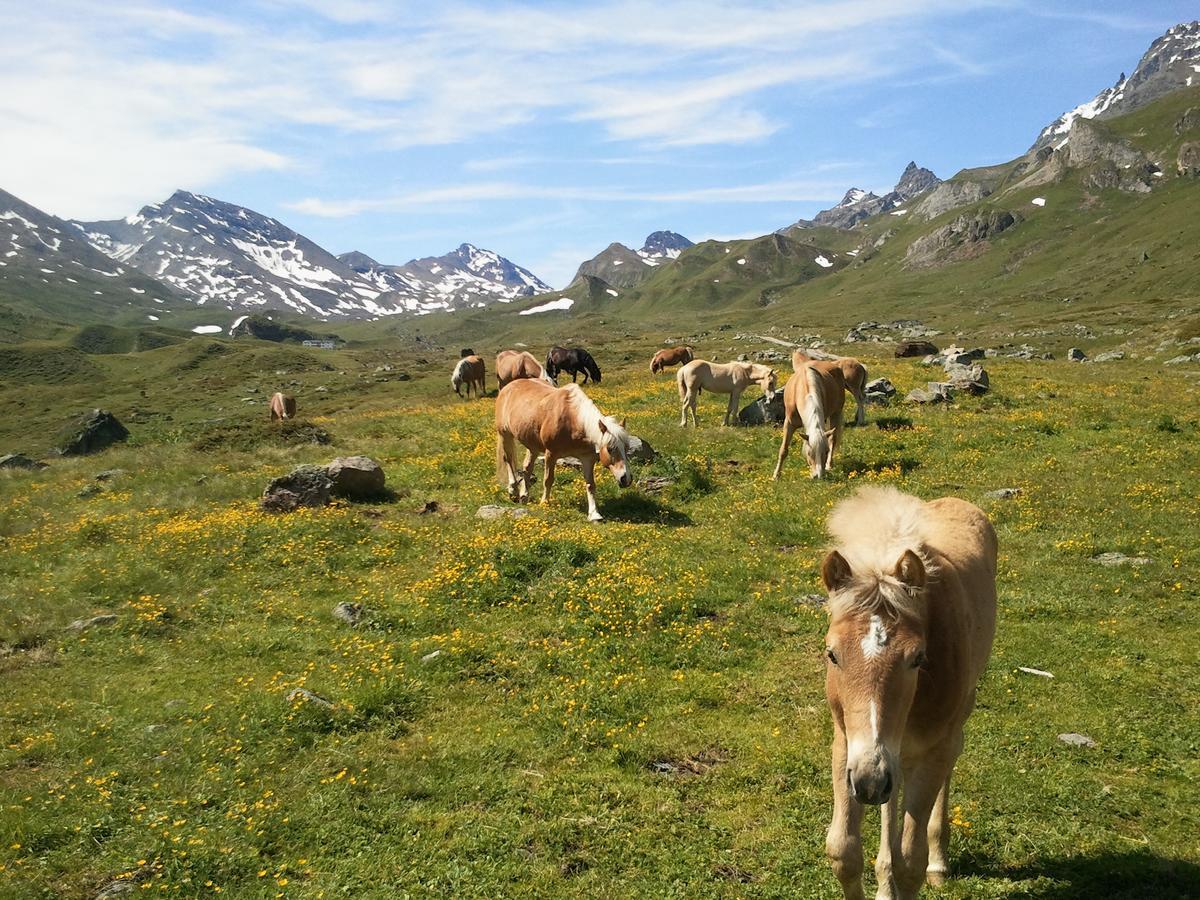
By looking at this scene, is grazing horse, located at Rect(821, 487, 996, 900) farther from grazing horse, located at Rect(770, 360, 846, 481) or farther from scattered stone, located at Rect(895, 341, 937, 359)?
scattered stone, located at Rect(895, 341, 937, 359)

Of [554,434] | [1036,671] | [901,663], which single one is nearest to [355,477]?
[554,434]

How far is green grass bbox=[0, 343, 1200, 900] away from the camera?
22.6 feet

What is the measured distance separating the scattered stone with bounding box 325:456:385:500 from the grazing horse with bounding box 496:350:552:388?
8.42 metres

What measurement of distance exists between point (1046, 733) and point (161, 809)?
10.6 meters

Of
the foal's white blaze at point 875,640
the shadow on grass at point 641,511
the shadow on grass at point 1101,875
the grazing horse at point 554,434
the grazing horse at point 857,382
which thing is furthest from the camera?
the grazing horse at point 857,382

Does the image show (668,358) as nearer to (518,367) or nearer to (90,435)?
(518,367)

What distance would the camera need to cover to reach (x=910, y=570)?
4.77 metres

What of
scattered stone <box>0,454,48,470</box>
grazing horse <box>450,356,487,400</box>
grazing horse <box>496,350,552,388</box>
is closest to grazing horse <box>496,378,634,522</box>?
grazing horse <box>496,350,552,388</box>

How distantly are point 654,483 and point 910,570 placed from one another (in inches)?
585

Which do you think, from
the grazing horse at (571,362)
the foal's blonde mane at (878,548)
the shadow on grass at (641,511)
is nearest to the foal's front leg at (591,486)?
the shadow on grass at (641,511)

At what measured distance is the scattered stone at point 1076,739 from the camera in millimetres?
8359

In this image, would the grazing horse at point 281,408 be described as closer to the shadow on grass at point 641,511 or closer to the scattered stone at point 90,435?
the scattered stone at point 90,435

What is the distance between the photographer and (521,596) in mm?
13172

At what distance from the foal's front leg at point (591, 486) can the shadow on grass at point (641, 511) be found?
1.28 feet
